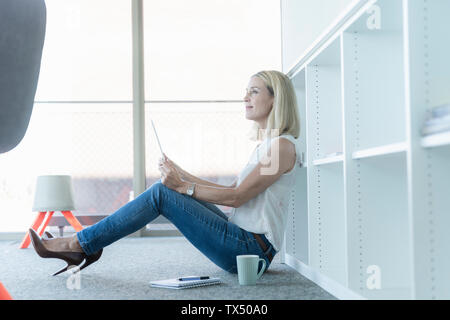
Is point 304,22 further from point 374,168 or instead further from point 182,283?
point 182,283

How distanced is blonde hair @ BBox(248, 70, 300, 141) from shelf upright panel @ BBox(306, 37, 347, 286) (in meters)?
0.08

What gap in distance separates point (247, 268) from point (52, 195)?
6.38ft

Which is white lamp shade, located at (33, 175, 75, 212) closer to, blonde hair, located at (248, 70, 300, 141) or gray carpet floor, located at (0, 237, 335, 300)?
gray carpet floor, located at (0, 237, 335, 300)

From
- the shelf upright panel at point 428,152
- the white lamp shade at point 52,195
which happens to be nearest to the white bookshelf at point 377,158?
the shelf upright panel at point 428,152

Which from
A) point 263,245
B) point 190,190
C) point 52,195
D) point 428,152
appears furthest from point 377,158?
point 52,195

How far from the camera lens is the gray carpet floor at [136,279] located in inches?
68.1

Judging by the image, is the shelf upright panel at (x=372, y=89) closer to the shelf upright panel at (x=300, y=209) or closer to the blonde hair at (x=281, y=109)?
the blonde hair at (x=281, y=109)

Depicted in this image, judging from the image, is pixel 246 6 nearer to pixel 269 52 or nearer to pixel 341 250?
pixel 269 52

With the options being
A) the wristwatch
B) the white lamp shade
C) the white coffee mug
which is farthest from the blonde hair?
the white lamp shade

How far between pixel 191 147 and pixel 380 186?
96.5 inches

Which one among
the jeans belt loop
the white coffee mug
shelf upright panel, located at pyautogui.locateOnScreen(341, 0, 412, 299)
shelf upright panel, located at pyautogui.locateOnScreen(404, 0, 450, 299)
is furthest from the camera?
the jeans belt loop

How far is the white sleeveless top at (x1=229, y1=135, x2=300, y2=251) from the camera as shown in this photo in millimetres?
1964

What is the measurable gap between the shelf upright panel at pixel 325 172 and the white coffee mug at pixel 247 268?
28 cm
